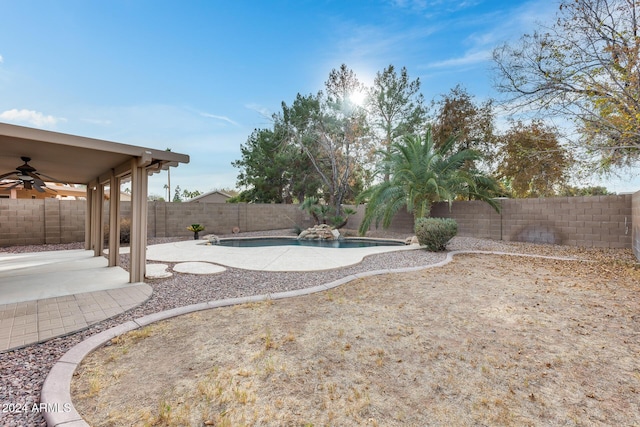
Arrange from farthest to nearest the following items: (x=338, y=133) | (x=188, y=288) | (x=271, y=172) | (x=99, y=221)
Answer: (x=271, y=172) → (x=338, y=133) → (x=99, y=221) → (x=188, y=288)

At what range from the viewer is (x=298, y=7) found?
9.85 meters

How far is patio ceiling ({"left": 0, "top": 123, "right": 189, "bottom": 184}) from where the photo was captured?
3893 mm

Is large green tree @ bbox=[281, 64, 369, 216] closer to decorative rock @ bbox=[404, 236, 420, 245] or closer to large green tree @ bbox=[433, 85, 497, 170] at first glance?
large green tree @ bbox=[433, 85, 497, 170]

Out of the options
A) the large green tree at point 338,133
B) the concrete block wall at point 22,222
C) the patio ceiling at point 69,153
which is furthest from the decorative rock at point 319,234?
the concrete block wall at point 22,222

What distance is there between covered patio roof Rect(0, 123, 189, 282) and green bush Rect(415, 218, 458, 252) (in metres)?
6.75

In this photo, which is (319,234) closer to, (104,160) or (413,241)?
(413,241)

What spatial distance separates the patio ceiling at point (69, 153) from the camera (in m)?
3.89

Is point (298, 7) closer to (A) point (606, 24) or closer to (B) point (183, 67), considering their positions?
(B) point (183, 67)

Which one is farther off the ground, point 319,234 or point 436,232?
point 436,232

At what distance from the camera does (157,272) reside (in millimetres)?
5836

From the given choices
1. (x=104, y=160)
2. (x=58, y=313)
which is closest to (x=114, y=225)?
(x=104, y=160)

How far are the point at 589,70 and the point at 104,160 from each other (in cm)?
1140

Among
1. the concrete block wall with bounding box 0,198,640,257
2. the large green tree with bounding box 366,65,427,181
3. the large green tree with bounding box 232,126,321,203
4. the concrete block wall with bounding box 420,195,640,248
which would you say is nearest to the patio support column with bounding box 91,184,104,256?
the concrete block wall with bounding box 0,198,640,257

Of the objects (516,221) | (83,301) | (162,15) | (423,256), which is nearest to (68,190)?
(162,15)
